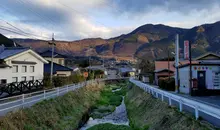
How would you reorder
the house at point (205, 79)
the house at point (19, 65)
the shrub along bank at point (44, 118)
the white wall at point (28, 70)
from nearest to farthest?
1. the shrub along bank at point (44, 118)
2. the house at point (205, 79)
3. the house at point (19, 65)
4. the white wall at point (28, 70)

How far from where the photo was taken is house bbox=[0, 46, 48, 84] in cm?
2395

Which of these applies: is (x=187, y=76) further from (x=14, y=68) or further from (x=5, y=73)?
(x=14, y=68)

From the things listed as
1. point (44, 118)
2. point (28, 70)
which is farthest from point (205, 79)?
point (28, 70)

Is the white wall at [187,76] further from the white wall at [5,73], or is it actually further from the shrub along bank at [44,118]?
the white wall at [5,73]

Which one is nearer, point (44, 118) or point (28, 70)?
point (44, 118)

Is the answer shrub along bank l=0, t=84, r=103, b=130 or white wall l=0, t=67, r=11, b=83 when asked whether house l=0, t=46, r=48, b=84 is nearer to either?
white wall l=0, t=67, r=11, b=83

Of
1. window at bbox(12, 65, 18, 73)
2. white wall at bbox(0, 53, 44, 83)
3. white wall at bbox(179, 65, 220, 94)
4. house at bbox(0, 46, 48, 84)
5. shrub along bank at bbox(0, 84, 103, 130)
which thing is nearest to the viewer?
shrub along bank at bbox(0, 84, 103, 130)

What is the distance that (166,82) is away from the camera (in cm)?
2959

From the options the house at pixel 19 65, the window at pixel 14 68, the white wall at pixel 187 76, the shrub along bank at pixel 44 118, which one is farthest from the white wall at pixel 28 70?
the white wall at pixel 187 76

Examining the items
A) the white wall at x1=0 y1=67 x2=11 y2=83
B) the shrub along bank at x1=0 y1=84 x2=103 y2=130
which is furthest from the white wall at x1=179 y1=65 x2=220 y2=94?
the white wall at x1=0 y1=67 x2=11 y2=83

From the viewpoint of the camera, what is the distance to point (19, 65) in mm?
27031

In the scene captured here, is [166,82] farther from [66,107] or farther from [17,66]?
[17,66]

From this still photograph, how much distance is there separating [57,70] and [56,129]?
28969 mm

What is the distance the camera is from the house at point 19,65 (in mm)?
23945
